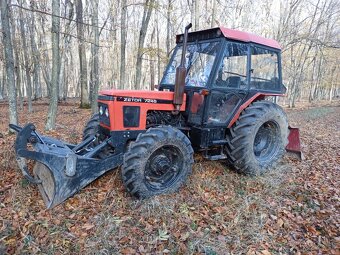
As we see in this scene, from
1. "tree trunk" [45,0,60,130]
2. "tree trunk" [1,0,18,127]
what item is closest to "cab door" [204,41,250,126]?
"tree trunk" [45,0,60,130]

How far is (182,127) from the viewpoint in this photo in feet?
14.5

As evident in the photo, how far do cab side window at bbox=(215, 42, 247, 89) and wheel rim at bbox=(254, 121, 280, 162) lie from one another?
100 cm

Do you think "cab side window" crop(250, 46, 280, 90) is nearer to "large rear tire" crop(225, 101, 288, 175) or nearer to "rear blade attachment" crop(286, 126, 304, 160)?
"large rear tire" crop(225, 101, 288, 175)

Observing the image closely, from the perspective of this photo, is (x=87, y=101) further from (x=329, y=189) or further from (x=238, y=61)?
(x=329, y=189)

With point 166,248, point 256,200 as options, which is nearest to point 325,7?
point 256,200

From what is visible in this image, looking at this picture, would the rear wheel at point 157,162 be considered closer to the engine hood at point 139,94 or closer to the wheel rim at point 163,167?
the wheel rim at point 163,167

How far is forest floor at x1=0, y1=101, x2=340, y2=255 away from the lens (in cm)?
293

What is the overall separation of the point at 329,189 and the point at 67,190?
4.10 meters

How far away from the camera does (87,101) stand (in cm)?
1450

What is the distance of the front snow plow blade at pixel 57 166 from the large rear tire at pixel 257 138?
194 cm

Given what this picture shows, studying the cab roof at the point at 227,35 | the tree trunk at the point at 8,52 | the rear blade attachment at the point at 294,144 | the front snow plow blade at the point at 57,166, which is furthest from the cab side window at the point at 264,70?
the tree trunk at the point at 8,52

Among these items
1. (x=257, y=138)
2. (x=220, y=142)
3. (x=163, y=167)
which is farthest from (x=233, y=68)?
(x=163, y=167)

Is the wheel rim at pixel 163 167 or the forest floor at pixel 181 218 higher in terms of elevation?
the wheel rim at pixel 163 167

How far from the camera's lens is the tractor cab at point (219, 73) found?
13.9ft
